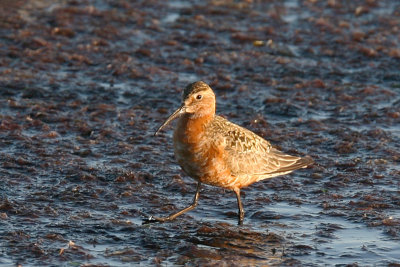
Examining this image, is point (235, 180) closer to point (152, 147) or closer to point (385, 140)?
point (152, 147)

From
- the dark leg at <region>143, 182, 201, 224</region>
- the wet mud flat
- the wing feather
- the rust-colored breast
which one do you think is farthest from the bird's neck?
the wet mud flat

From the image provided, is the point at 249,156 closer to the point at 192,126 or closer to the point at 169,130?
the point at 192,126

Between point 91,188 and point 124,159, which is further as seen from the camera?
point 124,159

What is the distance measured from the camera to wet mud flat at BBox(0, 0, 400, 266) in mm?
8258

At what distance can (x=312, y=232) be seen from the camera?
8.66 metres

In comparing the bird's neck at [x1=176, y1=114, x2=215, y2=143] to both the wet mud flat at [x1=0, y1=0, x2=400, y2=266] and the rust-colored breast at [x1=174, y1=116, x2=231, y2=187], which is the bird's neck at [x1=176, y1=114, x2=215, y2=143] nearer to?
the rust-colored breast at [x1=174, y1=116, x2=231, y2=187]

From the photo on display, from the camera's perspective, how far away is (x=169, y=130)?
1156 centimetres

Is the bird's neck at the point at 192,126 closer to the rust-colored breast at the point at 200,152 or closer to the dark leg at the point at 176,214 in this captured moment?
the rust-colored breast at the point at 200,152

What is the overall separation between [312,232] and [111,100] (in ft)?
15.4

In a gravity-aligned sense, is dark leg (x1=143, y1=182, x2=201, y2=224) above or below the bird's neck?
→ below

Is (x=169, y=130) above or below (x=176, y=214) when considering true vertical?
above

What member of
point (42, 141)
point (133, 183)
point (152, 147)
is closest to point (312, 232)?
point (133, 183)

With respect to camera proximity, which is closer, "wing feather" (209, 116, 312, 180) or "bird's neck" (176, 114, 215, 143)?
"bird's neck" (176, 114, 215, 143)

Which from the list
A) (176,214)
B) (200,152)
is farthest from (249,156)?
(176,214)
